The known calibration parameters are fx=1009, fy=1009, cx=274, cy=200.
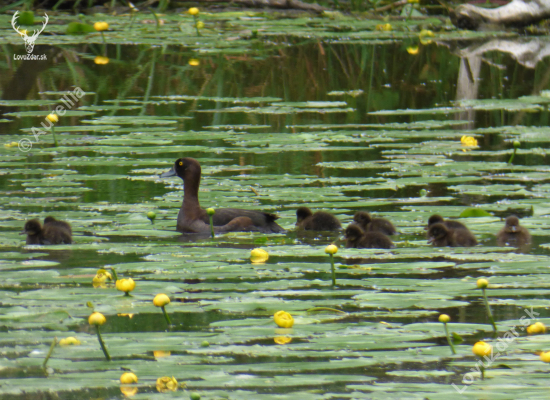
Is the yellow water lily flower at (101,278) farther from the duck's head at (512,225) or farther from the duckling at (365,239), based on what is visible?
the duck's head at (512,225)

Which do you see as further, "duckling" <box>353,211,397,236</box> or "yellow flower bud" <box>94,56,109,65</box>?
"yellow flower bud" <box>94,56,109,65</box>

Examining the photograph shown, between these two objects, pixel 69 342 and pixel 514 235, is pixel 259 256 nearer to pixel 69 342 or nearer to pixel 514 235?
pixel 514 235

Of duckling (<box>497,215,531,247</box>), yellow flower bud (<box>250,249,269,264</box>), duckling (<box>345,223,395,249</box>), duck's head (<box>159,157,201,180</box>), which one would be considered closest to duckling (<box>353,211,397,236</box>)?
duckling (<box>345,223,395,249</box>)

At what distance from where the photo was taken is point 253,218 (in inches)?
225

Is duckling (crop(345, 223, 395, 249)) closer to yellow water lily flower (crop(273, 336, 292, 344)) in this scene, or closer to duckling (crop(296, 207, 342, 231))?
duckling (crop(296, 207, 342, 231))

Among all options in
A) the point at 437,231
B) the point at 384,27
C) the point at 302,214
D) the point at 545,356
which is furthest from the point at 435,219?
the point at 384,27

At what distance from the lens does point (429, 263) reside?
4.67m

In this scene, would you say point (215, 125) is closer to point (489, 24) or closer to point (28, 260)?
point (28, 260)

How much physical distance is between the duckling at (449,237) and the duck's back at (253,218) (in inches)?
36.5

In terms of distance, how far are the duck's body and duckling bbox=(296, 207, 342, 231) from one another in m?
1.33

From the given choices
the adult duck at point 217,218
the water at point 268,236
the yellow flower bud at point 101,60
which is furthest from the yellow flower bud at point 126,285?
the yellow flower bud at point 101,60

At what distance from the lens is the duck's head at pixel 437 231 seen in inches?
205

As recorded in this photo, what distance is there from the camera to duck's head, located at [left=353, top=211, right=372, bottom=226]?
5.61 m

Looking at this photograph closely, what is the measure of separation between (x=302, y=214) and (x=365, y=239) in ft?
2.46
